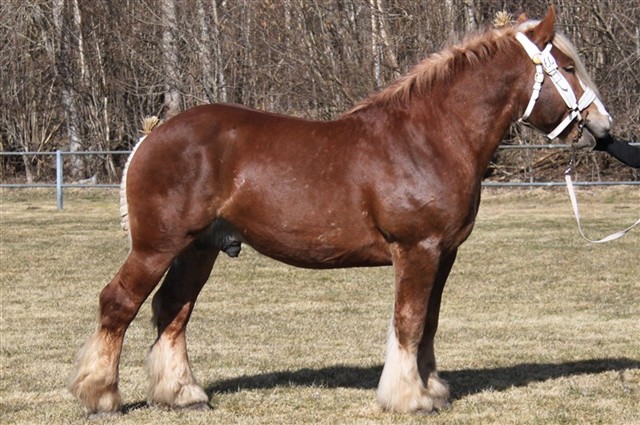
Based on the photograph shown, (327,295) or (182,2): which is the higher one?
(182,2)

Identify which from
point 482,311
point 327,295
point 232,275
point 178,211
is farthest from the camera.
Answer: point 232,275

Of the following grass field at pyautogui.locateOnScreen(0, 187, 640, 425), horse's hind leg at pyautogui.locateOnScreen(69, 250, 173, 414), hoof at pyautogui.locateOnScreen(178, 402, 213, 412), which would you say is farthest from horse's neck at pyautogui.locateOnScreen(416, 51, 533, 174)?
hoof at pyautogui.locateOnScreen(178, 402, 213, 412)

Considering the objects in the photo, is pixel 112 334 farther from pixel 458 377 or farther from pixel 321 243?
pixel 458 377

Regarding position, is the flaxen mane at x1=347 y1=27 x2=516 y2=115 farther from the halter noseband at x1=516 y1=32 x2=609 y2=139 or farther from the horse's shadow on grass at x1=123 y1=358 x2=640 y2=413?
the horse's shadow on grass at x1=123 y1=358 x2=640 y2=413

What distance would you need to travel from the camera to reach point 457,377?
7988mm

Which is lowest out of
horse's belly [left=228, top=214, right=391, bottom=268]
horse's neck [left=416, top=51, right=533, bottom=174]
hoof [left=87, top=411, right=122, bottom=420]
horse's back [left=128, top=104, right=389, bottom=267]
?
hoof [left=87, top=411, right=122, bottom=420]

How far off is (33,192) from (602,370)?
19.1 m

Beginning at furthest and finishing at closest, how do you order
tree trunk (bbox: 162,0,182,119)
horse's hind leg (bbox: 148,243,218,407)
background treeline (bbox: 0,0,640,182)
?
tree trunk (bbox: 162,0,182,119), background treeline (bbox: 0,0,640,182), horse's hind leg (bbox: 148,243,218,407)

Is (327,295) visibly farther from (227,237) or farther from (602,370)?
(227,237)

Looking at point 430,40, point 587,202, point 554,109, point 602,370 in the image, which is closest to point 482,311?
point 602,370

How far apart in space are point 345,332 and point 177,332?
334cm

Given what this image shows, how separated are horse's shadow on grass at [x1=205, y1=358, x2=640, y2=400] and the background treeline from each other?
49.6ft

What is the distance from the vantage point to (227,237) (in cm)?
693

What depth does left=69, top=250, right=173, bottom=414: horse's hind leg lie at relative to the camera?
6.61 metres
